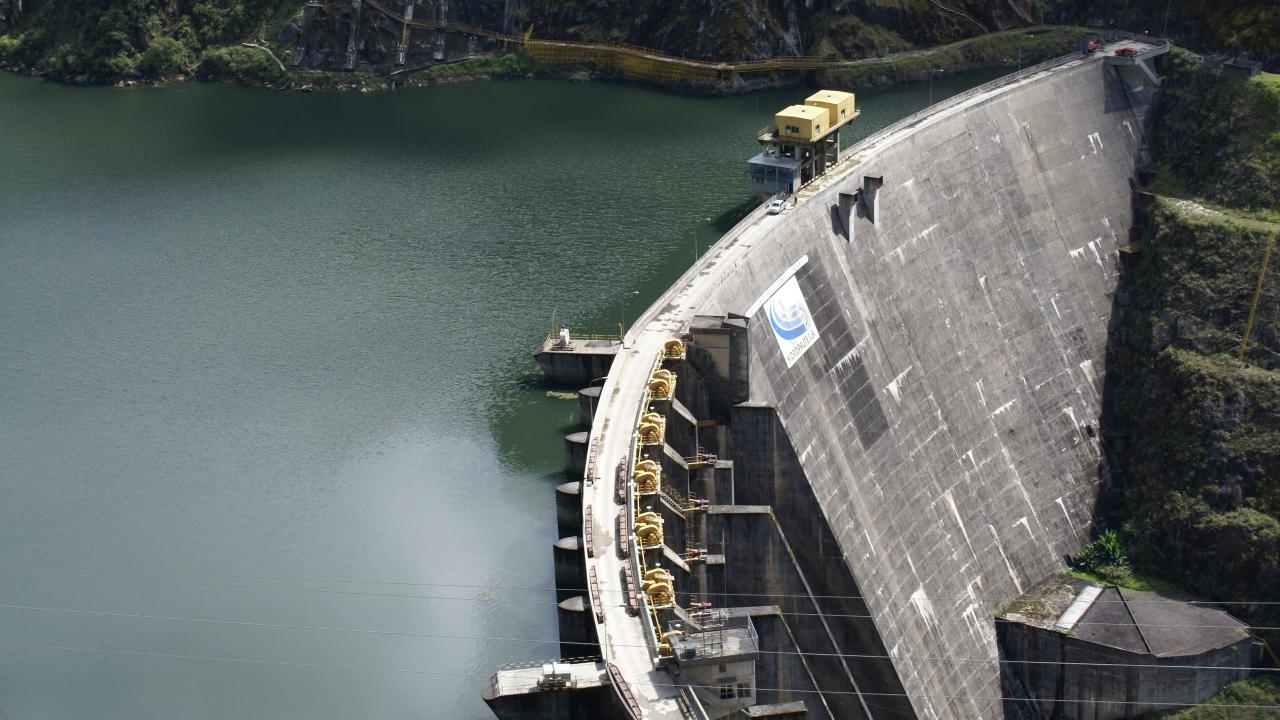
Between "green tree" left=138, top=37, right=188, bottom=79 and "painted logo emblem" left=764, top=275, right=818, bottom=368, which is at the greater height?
"green tree" left=138, top=37, right=188, bottom=79

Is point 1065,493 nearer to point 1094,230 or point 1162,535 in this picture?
point 1162,535

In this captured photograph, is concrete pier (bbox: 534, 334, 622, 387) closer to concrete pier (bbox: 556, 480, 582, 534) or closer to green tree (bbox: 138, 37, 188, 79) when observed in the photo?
concrete pier (bbox: 556, 480, 582, 534)

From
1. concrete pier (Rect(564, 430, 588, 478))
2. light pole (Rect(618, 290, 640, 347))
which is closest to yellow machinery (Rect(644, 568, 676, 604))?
concrete pier (Rect(564, 430, 588, 478))

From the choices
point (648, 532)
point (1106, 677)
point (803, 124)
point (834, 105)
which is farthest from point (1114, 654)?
point (834, 105)

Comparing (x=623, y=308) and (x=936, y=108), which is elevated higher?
(x=936, y=108)

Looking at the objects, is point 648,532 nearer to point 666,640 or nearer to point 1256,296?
point 666,640

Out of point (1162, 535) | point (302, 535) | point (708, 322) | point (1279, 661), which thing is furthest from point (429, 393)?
point (1279, 661)

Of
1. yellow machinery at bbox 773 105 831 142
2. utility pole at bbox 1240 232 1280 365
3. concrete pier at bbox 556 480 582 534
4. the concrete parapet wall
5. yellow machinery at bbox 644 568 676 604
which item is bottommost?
the concrete parapet wall

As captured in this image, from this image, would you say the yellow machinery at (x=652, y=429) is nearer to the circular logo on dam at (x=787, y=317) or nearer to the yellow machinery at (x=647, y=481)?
the yellow machinery at (x=647, y=481)

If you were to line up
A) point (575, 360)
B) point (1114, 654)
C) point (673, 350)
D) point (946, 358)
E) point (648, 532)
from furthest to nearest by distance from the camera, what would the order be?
point (575, 360), point (946, 358), point (1114, 654), point (673, 350), point (648, 532)
